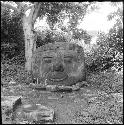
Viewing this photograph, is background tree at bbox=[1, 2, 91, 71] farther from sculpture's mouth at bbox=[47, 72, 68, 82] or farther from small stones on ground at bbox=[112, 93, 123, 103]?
small stones on ground at bbox=[112, 93, 123, 103]

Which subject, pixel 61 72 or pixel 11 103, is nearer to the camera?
pixel 11 103

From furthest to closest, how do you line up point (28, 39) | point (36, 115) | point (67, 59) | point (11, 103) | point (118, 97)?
1. point (28, 39)
2. point (67, 59)
3. point (118, 97)
4. point (11, 103)
5. point (36, 115)

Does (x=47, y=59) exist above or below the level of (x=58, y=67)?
above

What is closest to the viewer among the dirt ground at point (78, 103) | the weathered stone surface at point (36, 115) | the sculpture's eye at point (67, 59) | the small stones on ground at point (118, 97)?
the weathered stone surface at point (36, 115)

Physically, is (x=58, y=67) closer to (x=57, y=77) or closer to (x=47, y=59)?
(x=57, y=77)

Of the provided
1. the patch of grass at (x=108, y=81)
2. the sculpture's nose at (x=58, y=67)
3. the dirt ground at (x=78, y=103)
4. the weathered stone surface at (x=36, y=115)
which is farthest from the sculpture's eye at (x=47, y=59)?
the weathered stone surface at (x=36, y=115)

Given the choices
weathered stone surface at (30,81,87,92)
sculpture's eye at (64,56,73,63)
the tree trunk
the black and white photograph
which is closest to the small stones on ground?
the black and white photograph

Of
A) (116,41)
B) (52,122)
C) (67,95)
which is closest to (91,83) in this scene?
(67,95)

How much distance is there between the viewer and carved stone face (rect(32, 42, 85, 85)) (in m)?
8.75

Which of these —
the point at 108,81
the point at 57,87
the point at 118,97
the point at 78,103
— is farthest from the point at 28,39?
the point at 118,97

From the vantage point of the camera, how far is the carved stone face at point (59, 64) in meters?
8.75

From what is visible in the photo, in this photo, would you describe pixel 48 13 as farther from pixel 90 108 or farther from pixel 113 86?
pixel 90 108

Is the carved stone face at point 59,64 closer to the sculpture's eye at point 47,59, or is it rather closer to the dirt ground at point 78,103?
the sculpture's eye at point 47,59

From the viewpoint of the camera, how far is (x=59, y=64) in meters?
8.79
